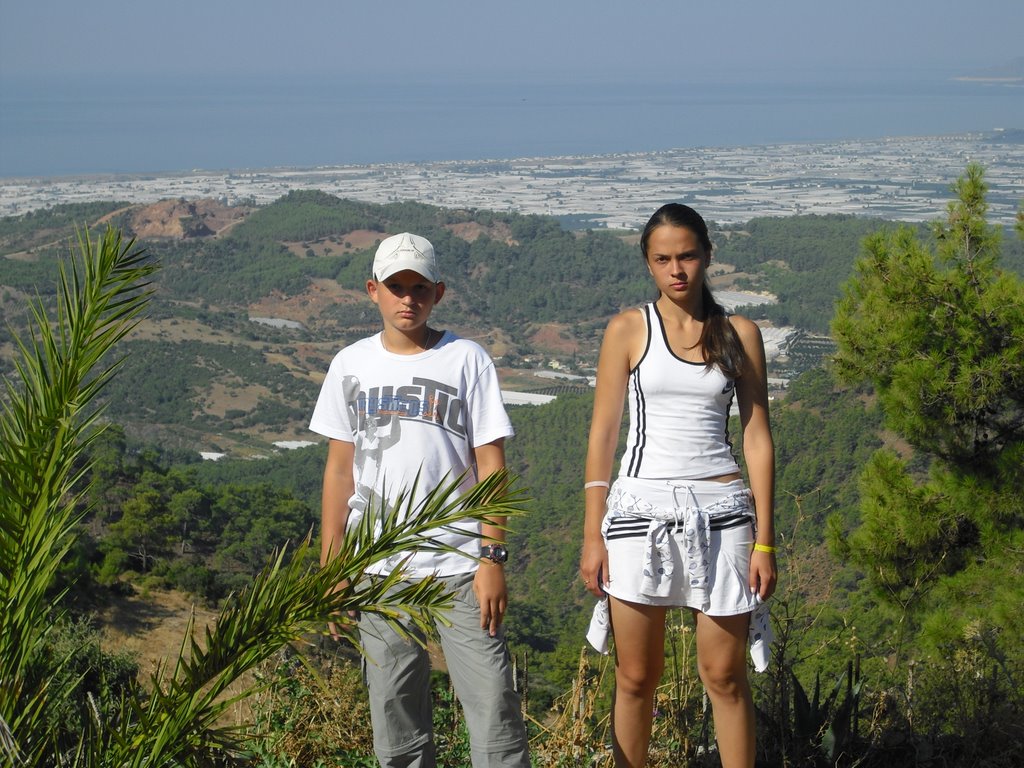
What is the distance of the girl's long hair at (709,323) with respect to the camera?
2.24m

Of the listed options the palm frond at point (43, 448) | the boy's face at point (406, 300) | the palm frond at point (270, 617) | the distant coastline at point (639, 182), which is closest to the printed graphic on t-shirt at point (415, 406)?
the boy's face at point (406, 300)

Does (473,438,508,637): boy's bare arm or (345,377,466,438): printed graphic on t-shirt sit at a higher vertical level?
(345,377,466,438): printed graphic on t-shirt

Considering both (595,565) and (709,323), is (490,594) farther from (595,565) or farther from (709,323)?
(709,323)

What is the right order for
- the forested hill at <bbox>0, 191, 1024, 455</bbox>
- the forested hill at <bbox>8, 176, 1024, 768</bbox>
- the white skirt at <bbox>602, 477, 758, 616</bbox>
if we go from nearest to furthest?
the white skirt at <bbox>602, 477, 758, 616</bbox>
the forested hill at <bbox>8, 176, 1024, 768</bbox>
the forested hill at <bbox>0, 191, 1024, 455</bbox>

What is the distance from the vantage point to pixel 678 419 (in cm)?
224

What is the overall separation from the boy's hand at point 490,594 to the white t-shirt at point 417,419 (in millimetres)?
54

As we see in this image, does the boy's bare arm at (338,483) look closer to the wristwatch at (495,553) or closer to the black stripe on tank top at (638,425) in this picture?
the wristwatch at (495,553)

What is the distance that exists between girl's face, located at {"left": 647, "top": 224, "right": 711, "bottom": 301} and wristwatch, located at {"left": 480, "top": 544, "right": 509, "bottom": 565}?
65 centimetres

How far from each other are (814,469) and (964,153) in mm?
95671

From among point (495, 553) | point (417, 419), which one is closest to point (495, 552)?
point (495, 553)

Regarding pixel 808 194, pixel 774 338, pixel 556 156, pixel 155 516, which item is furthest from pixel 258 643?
pixel 556 156

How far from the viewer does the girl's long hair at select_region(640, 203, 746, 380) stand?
7.35 ft

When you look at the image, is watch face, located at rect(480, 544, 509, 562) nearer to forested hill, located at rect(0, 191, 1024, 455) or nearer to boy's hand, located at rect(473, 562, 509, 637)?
boy's hand, located at rect(473, 562, 509, 637)

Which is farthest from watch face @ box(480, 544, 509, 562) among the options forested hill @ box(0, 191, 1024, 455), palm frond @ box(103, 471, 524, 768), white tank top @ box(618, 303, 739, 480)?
forested hill @ box(0, 191, 1024, 455)
